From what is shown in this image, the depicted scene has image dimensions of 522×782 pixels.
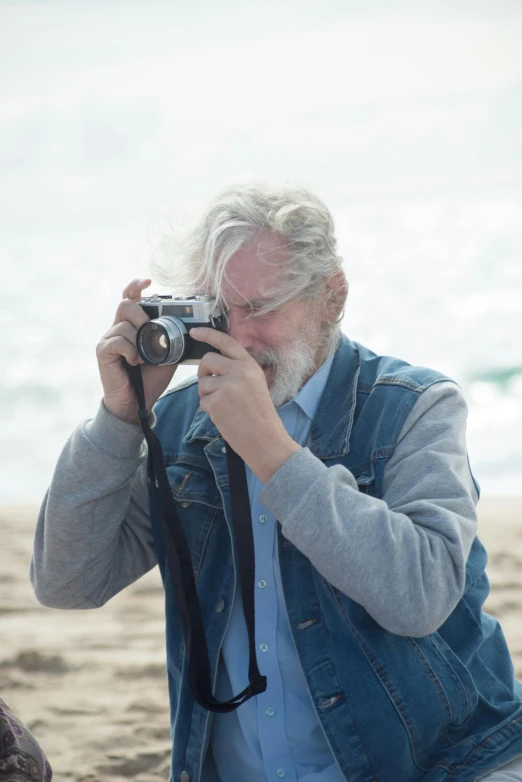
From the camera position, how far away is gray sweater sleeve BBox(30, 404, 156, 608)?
5.41ft

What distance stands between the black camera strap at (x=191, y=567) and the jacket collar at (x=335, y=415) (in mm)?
146

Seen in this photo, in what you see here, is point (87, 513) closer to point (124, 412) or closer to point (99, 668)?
point (124, 412)

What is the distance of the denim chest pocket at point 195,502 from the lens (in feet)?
5.52

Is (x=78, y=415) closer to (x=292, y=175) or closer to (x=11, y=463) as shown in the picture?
(x=11, y=463)

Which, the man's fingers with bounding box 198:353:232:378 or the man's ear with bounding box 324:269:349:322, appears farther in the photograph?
the man's ear with bounding box 324:269:349:322

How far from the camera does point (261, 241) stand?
1.64 m

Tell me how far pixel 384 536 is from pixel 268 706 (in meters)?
0.38

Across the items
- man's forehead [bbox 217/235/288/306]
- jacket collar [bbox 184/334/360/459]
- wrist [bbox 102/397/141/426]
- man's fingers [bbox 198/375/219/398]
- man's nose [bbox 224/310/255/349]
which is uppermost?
man's forehead [bbox 217/235/288/306]

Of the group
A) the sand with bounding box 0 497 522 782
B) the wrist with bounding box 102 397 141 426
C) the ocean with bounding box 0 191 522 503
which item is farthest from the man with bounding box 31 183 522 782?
the ocean with bounding box 0 191 522 503

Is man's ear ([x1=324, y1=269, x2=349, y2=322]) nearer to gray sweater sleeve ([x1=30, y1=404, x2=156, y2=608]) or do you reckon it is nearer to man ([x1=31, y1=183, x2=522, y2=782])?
man ([x1=31, y1=183, x2=522, y2=782])

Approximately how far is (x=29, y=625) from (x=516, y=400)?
7.14 m

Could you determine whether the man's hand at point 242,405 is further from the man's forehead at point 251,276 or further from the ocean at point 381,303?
the ocean at point 381,303

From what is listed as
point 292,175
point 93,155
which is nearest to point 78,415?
point 93,155

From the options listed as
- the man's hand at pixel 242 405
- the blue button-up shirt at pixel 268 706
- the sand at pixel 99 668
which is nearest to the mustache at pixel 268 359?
the man's hand at pixel 242 405
